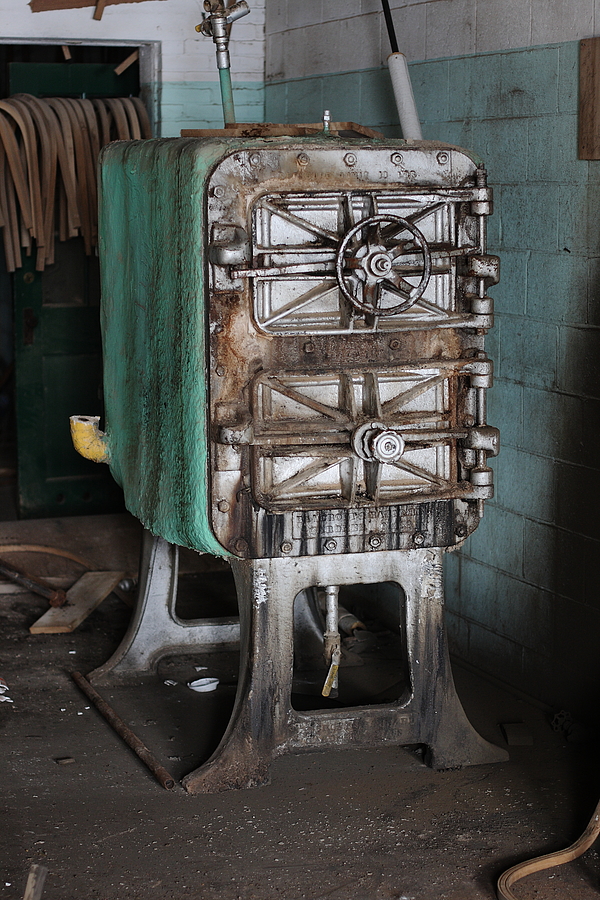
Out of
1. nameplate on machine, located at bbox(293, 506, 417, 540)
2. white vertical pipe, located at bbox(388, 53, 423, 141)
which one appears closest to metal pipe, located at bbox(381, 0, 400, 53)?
white vertical pipe, located at bbox(388, 53, 423, 141)

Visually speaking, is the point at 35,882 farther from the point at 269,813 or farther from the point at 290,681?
the point at 290,681

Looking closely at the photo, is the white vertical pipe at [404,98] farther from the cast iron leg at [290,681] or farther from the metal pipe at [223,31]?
the cast iron leg at [290,681]

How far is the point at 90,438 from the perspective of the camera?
4.16 metres

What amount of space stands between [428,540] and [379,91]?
7.54ft

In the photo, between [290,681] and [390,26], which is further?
[390,26]

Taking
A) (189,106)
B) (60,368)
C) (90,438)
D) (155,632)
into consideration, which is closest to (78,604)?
(155,632)

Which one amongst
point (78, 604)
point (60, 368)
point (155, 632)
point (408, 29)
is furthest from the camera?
point (60, 368)

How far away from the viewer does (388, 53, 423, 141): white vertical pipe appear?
4273mm

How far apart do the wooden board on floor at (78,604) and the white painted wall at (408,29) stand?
262 centimetres

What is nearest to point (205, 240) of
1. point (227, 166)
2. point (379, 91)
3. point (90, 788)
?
point (227, 166)

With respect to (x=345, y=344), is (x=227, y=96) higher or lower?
higher

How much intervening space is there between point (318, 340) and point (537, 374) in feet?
3.67

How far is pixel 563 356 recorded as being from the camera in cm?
398

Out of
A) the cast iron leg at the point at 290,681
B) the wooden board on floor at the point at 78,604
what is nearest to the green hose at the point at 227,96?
the cast iron leg at the point at 290,681
